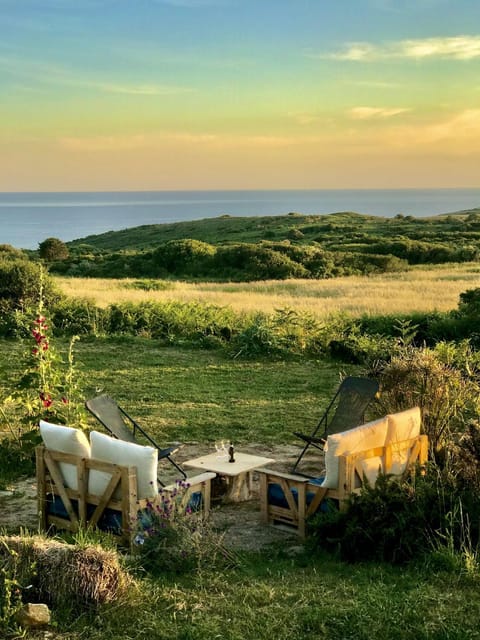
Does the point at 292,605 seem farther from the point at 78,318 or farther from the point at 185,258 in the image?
the point at 185,258

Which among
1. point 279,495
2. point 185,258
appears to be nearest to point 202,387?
point 279,495

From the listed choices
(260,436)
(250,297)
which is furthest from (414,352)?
(250,297)

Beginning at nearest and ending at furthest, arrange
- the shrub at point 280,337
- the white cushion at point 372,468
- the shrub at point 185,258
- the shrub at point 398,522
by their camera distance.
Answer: the shrub at point 398,522 < the white cushion at point 372,468 < the shrub at point 280,337 < the shrub at point 185,258

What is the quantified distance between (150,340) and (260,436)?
759 cm

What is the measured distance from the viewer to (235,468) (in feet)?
23.6

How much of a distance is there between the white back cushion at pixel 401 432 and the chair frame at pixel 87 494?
5.17 ft

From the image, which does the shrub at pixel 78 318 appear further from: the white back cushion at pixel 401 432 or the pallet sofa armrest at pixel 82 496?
the white back cushion at pixel 401 432

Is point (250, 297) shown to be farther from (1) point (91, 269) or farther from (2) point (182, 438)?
(1) point (91, 269)

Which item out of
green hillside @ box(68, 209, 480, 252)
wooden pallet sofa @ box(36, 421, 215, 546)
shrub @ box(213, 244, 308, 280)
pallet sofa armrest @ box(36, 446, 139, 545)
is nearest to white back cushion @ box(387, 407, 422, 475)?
wooden pallet sofa @ box(36, 421, 215, 546)

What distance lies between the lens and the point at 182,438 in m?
9.63

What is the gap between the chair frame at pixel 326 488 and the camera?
618 centimetres

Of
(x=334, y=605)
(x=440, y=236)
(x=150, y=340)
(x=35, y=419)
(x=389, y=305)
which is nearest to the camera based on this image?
(x=334, y=605)

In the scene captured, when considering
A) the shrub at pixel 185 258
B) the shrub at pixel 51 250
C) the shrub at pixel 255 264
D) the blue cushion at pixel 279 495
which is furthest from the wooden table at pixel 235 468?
the shrub at pixel 51 250

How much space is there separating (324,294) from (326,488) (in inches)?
749
